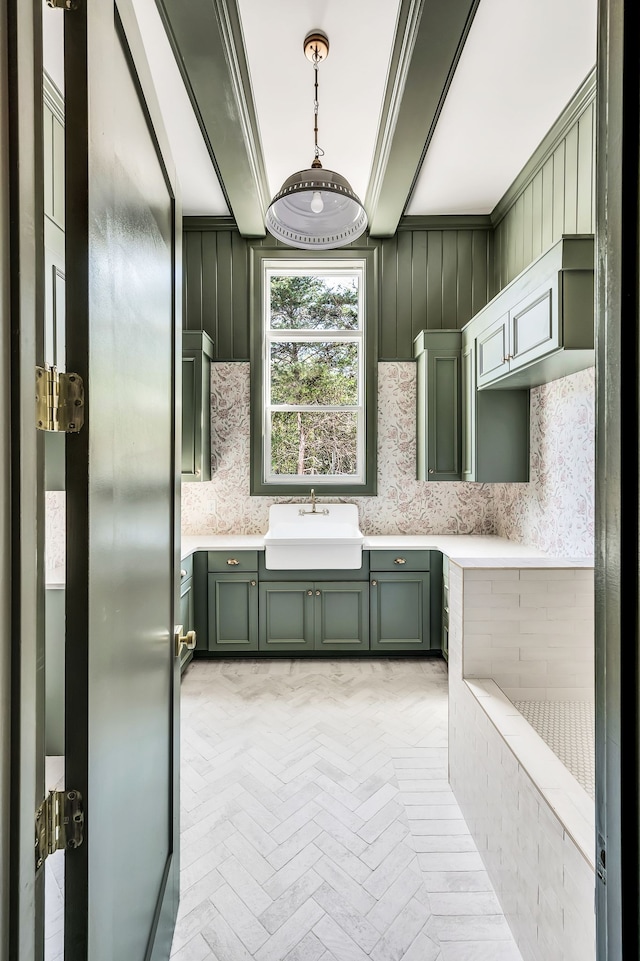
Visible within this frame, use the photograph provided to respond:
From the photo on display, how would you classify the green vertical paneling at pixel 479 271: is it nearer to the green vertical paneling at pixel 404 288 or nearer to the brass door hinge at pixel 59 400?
the green vertical paneling at pixel 404 288

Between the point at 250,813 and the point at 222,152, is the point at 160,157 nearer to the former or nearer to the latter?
the point at 222,152

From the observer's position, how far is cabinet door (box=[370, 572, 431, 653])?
321 centimetres

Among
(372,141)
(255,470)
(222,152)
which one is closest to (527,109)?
(372,141)

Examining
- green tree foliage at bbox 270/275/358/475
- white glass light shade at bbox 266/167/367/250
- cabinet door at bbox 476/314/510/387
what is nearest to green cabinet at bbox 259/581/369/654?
green tree foliage at bbox 270/275/358/475

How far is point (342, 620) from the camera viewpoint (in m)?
3.23

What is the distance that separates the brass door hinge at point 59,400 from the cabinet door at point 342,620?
271 cm

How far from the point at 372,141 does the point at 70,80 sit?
96.4 inches

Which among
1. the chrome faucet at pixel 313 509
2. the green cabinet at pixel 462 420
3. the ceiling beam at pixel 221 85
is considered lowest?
the chrome faucet at pixel 313 509

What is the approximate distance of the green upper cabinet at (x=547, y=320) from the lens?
192 centimetres

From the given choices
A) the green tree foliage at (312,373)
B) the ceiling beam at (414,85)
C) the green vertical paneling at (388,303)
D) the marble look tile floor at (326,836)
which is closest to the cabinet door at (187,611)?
the marble look tile floor at (326,836)

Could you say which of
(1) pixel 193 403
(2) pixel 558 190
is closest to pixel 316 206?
(2) pixel 558 190

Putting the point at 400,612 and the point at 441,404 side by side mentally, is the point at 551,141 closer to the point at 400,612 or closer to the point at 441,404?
the point at 441,404

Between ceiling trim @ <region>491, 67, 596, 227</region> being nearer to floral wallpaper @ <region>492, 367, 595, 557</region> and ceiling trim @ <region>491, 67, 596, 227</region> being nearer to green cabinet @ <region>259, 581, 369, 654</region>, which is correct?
floral wallpaper @ <region>492, 367, 595, 557</region>

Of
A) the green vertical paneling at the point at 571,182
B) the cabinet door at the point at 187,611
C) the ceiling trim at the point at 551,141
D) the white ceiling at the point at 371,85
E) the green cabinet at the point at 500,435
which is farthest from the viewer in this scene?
the green cabinet at the point at 500,435
